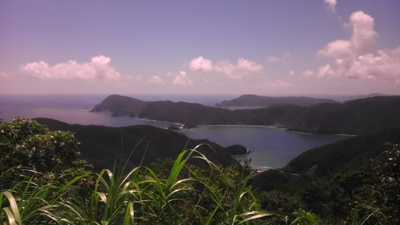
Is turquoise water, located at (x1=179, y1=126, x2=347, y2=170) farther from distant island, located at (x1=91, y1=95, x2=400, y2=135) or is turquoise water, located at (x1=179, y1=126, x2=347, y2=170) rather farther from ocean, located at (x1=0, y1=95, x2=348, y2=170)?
distant island, located at (x1=91, y1=95, x2=400, y2=135)

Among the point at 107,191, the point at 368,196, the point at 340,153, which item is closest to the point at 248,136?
the point at 340,153

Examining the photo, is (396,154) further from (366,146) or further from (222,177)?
(366,146)

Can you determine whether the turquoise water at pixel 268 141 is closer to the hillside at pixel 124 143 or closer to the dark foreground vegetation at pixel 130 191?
the hillside at pixel 124 143

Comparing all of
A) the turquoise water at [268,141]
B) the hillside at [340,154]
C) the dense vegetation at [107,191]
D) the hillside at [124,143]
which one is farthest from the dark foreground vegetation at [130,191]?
the turquoise water at [268,141]

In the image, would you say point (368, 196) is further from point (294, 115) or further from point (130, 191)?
point (294, 115)

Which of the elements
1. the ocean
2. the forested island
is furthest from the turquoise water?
the forested island

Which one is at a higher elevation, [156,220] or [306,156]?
[156,220]

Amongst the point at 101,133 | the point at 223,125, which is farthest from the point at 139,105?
the point at 101,133

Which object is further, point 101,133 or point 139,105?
point 139,105
